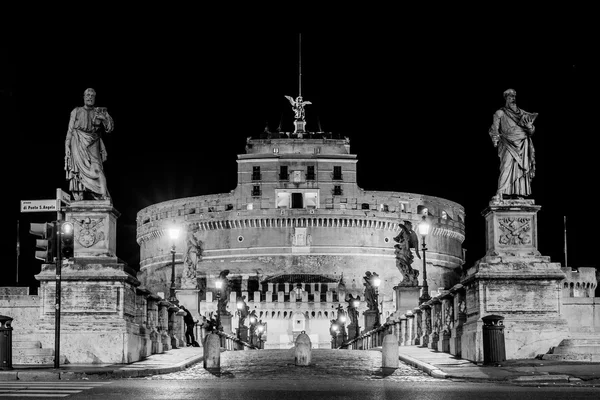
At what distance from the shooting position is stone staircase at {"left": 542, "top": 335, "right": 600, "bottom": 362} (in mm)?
17297

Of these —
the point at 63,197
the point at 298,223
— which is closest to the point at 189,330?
the point at 63,197

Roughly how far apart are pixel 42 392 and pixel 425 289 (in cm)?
2126

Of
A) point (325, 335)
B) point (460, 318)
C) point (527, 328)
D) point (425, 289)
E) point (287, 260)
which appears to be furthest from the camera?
point (287, 260)

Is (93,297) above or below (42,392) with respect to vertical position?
above

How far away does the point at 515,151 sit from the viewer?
766 inches

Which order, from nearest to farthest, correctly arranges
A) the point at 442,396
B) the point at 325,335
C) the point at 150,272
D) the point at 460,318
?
1. the point at 442,396
2. the point at 460,318
3. the point at 325,335
4. the point at 150,272

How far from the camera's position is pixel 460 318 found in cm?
2078

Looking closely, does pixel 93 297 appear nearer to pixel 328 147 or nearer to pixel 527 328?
pixel 527 328

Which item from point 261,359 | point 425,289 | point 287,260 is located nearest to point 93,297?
point 261,359

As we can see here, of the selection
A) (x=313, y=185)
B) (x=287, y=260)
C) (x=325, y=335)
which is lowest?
(x=325, y=335)

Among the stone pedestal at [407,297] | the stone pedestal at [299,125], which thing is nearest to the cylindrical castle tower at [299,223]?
the stone pedestal at [299,125]

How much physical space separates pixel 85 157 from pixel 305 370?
18.6ft

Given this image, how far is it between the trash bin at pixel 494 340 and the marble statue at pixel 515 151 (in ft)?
9.82

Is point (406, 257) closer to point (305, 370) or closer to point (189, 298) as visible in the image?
point (189, 298)
